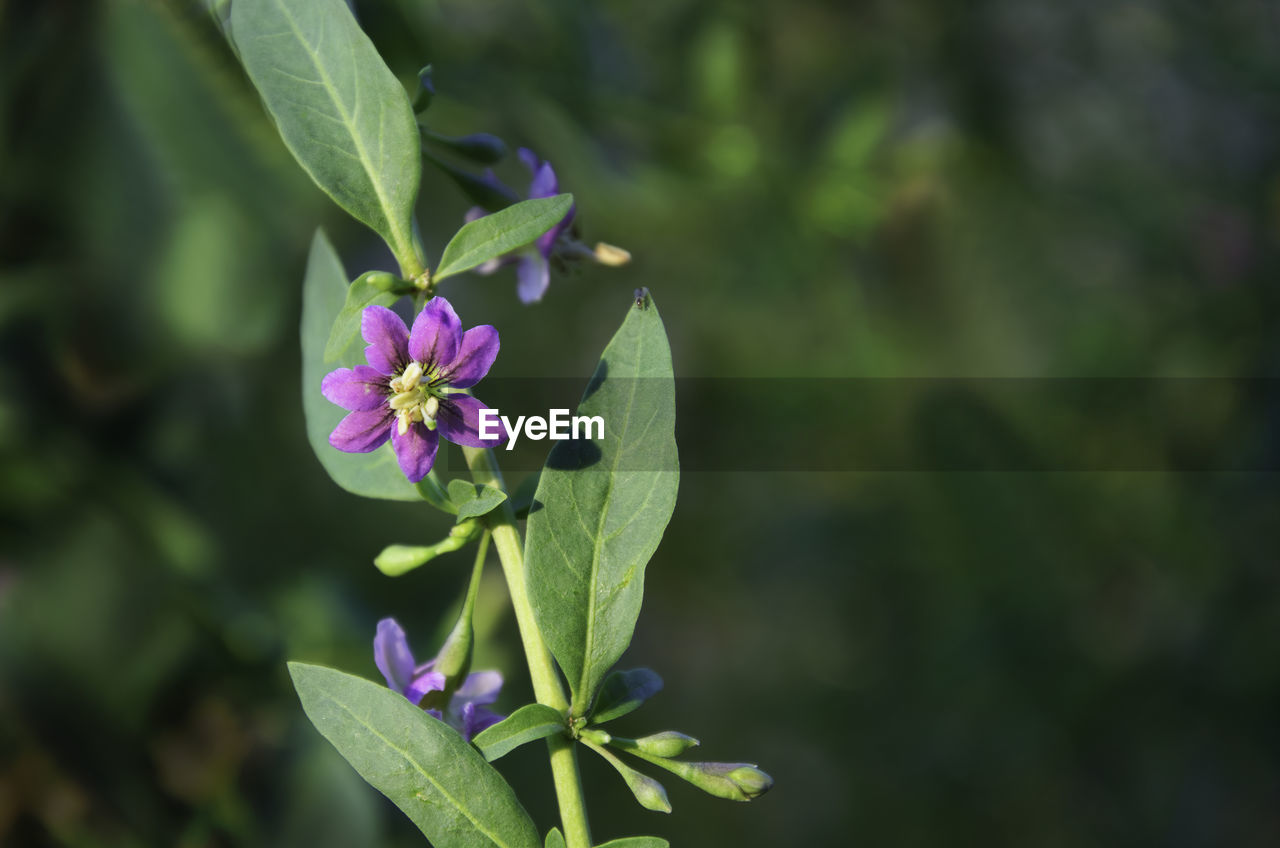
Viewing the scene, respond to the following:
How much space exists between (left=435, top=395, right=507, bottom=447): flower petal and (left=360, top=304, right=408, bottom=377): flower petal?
0.08 feet

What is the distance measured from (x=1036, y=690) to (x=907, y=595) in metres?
0.26

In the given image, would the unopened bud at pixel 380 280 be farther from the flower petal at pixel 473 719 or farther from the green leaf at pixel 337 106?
the flower petal at pixel 473 719

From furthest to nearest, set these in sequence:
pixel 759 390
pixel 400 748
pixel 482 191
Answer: pixel 759 390 < pixel 482 191 < pixel 400 748

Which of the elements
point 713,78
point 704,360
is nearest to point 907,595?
point 704,360

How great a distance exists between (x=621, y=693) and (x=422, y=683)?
97 mm

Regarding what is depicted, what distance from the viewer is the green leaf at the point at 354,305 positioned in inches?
16.7

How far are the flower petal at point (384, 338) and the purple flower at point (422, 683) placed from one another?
0.12 m

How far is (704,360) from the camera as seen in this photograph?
1.85 m

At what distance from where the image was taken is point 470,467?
449 mm

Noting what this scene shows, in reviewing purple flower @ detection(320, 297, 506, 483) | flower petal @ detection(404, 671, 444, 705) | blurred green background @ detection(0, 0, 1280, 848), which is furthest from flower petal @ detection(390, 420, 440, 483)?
blurred green background @ detection(0, 0, 1280, 848)

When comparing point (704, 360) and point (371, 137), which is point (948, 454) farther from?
point (371, 137)

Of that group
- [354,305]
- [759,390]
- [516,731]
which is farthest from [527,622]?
[759,390]

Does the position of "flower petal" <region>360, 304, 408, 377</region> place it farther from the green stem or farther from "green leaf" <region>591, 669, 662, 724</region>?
"green leaf" <region>591, 669, 662, 724</region>

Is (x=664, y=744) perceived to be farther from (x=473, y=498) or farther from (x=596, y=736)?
(x=473, y=498)
